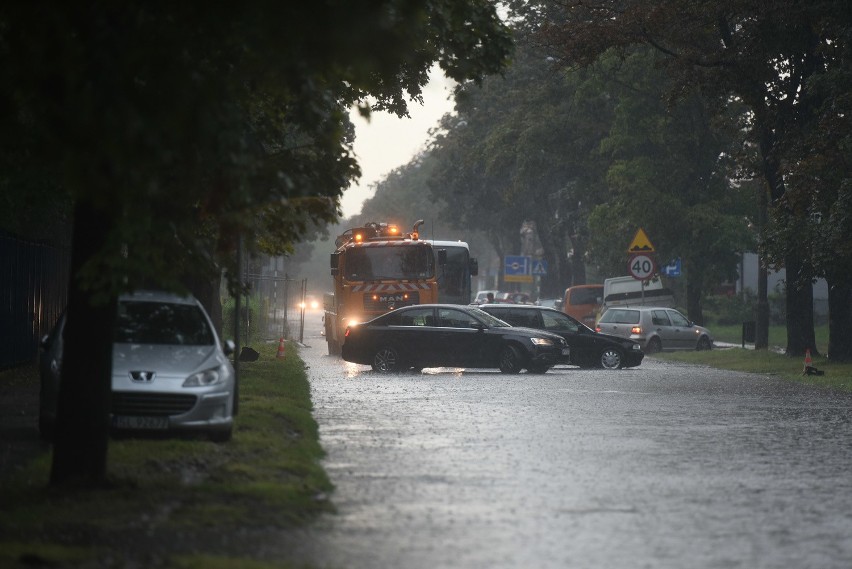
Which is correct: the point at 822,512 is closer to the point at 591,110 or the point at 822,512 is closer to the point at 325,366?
the point at 325,366

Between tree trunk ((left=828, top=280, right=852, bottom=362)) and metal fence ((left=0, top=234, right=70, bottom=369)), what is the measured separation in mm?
16752

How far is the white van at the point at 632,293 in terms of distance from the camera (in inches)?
2201

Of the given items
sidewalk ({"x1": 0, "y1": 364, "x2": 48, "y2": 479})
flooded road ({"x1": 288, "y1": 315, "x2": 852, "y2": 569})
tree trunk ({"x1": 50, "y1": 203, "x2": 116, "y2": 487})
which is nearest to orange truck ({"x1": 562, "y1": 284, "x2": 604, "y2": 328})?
flooded road ({"x1": 288, "y1": 315, "x2": 852, "y2": 569})

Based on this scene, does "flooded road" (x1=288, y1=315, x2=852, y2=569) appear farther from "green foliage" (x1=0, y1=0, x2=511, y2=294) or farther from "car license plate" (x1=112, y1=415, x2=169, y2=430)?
"green foliage" (x1=0, y1=0, x2=511, y2=294)

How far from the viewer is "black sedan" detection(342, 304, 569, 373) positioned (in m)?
30.0

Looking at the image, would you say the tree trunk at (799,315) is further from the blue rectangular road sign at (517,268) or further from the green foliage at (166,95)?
the blue rectangular road sign at (517,268)


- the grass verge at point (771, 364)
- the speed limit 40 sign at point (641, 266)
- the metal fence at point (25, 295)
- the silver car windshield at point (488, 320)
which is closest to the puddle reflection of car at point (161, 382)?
the metal fence at point (25, 295)

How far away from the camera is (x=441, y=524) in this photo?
9844mm

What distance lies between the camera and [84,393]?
36.0 ft

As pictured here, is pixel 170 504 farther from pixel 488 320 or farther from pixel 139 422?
pixel 488 320

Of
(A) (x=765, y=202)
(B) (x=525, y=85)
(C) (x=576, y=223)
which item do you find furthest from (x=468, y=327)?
(C) (x=576, y=223)

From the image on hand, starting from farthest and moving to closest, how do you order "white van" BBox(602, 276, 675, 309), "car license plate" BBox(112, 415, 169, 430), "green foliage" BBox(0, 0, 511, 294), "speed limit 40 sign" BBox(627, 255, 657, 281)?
"white van" BBox(602, 276, 675, 309) → "speed limit 40 sign" BBox(627, 255, 657, 281) → "car license plate" BBox(112, 415, 169, 430) → "green foliage" BBox(0, 0, 511, 294)

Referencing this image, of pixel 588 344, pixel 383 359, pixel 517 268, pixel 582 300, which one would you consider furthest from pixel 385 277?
pixel 517 268

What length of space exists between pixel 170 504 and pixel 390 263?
26395mm
